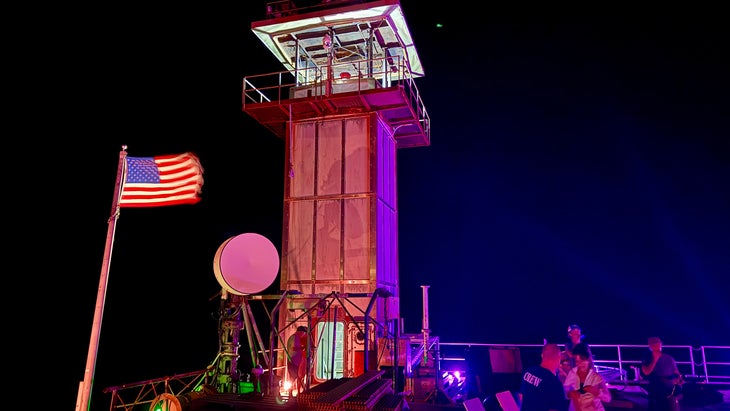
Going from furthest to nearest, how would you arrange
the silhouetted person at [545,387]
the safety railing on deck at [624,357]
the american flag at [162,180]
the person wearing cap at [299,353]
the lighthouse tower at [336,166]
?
the lighthouse tower at [336,166], the safety railing on deck at [624,357], the person wearing cap at [299,353], the american flag at [162,180], the silhouetted person at [545,387]

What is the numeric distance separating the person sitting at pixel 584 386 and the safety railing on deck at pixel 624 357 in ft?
24.2

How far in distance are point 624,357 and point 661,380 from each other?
43946mm

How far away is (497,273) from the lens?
42.3m

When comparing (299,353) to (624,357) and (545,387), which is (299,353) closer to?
(545,387)

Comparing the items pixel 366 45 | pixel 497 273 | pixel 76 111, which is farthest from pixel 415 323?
pixel 76 111

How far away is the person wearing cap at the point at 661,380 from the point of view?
415 inches

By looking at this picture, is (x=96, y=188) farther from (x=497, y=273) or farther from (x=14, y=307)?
(x=497, y=273)

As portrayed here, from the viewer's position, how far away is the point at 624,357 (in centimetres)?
4884

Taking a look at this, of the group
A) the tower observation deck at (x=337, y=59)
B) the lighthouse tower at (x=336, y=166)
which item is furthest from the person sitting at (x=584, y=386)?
the tower observation deck at (x=337, y=59)

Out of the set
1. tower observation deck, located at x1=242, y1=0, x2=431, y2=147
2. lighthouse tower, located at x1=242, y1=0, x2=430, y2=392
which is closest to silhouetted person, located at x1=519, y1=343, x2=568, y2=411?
lighthouse tower, located at x1=242, y1=0, x2=430, y2=392

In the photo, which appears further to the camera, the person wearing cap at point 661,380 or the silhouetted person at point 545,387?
the person wearing cap at point 661,380

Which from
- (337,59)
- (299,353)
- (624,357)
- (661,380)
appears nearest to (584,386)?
(661,380)

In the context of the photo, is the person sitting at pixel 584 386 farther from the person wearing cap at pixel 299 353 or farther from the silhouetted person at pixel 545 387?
the person wearing cap at pixel 299 353

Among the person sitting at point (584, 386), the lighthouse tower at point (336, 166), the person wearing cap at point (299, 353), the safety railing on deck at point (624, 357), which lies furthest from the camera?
the lighthouse tower at point (336, 166)
